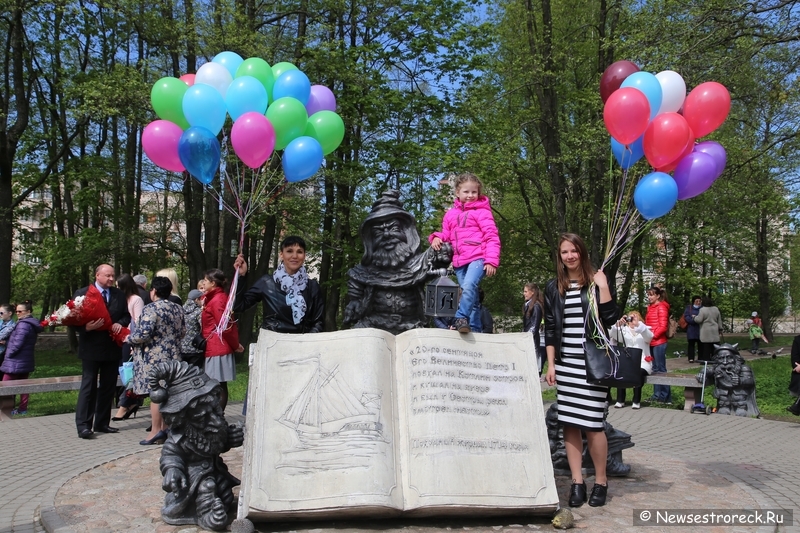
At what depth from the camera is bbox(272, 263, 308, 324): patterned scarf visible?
18.7 feet

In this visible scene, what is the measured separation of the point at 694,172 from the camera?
17.3ft

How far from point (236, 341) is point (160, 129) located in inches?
104

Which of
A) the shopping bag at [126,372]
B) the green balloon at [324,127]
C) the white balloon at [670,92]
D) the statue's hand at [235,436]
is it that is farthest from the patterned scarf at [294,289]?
the shopping bag at [126,372]

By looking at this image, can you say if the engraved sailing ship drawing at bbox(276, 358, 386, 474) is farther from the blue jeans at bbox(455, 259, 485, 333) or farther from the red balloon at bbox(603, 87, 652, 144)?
the red balloon at bbox(603, 87, 652, 144)

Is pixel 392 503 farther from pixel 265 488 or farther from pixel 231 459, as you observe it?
pixel 231 459

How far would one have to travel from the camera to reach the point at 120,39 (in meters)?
20.5

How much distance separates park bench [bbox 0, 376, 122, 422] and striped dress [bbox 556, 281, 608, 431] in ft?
21.8

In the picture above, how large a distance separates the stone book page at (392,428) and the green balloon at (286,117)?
8.20 feet

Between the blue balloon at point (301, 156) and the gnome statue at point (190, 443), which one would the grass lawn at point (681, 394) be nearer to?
the blue balloon at point (301, 156)

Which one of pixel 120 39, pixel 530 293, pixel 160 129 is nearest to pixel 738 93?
pixel 530 293

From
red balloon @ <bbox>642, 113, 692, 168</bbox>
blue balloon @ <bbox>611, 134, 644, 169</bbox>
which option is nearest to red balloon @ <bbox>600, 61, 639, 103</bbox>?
blue balloon @ <bbox>611, 134, 644, 169</bbox>

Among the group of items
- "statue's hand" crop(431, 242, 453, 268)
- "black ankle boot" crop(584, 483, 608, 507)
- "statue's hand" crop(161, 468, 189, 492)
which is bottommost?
"black ankle boot" crop(584, 483, 608, 507)

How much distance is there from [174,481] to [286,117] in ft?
11.4

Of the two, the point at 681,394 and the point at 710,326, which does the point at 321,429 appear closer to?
the point at 681,394
